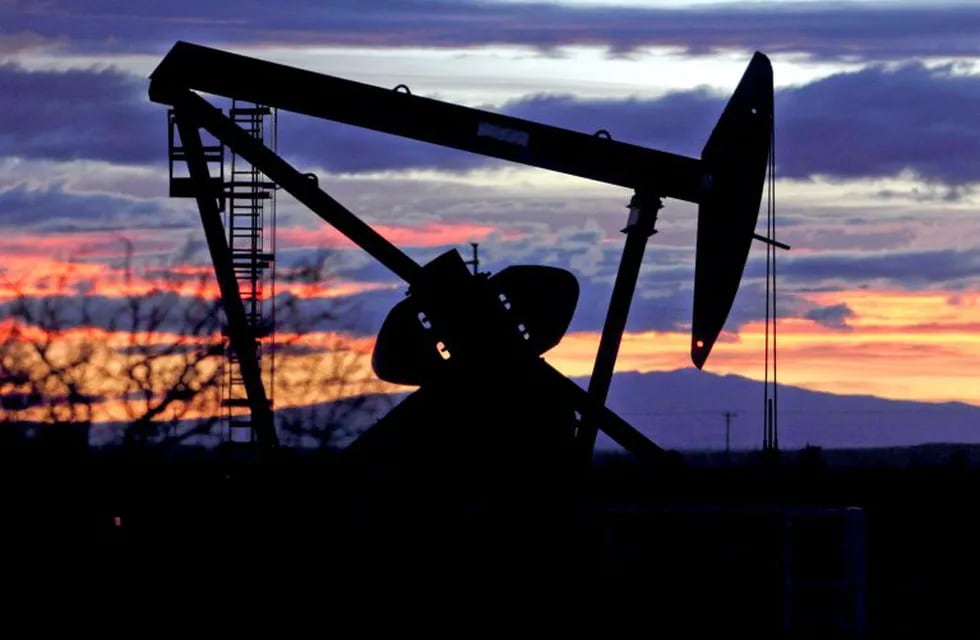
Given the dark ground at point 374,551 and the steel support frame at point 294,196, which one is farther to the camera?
the steel support frame at point 294,196

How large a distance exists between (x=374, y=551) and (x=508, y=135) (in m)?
4.42

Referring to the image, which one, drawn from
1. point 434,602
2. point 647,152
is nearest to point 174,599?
point 434,602

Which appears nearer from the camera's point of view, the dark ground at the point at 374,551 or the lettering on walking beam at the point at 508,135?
the dark ground at the point at 374,551

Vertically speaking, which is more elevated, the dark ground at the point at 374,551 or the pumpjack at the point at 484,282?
the pumpjack at the point at 484,282

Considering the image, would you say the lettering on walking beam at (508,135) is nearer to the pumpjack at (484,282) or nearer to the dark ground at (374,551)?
the pumpjack at (484,282)

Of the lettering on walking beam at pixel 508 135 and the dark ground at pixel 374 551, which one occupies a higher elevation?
the lettering on walking beam at pixel 508 135

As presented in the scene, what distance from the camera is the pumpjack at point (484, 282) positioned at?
58.7ft

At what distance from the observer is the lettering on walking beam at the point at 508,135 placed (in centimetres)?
1836

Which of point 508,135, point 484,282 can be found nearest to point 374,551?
point 484,282

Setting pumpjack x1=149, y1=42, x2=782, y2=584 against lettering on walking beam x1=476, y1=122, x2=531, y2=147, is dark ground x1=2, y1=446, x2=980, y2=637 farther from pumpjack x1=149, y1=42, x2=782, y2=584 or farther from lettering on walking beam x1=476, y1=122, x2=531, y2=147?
lettering on walking beam x1=476, y1=122, x2=531, y2=147

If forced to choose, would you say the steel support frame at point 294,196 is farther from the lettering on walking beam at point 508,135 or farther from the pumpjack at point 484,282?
the lettering on walking beam at point 508,135

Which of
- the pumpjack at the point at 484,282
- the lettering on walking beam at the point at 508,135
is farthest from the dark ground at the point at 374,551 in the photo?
the lettering on walking beam at the point at 508,135

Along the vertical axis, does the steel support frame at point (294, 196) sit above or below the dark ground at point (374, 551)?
above

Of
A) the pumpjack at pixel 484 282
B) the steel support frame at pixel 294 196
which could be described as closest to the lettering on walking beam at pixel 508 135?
the pumpjack at pixel 484 282
